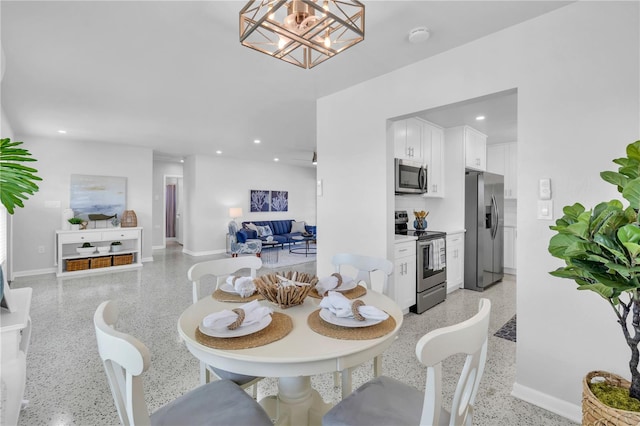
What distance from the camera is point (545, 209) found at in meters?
1.93

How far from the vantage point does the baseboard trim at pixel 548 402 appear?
1795 millimetres

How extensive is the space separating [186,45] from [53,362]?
279 centimetres

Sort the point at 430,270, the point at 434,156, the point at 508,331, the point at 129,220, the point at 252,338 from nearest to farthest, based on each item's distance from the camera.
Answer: the point at 252,338 → the point at 508,331 → the point at 430,270 → the point at 434,156 → the point at 129,220

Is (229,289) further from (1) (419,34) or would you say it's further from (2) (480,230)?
(2) (480,230)

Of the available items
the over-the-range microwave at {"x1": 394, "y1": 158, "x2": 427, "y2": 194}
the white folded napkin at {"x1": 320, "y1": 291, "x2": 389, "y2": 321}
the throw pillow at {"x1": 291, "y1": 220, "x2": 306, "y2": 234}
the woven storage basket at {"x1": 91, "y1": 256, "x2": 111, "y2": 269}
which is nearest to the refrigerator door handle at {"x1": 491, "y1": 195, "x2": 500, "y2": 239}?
the over-the-range microwave at {"x1": 394, "y1": 158, "x2": 427, "y2": 194}

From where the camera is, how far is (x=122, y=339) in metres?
0.84

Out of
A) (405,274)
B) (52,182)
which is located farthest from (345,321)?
(52,182)

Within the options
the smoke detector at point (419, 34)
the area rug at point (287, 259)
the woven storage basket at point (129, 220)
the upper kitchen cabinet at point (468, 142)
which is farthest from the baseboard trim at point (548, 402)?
the woven storage basket at point (129, 220)

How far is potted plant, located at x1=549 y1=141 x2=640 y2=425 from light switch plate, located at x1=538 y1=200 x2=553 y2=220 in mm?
669

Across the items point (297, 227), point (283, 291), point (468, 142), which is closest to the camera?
point (283, 291)

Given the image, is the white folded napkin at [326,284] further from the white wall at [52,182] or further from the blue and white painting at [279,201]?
the blue and white painting at [279,201]

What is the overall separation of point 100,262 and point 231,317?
6.01m

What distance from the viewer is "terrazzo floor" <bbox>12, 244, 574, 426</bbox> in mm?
1867

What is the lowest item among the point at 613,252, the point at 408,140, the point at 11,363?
the point at 11,363
